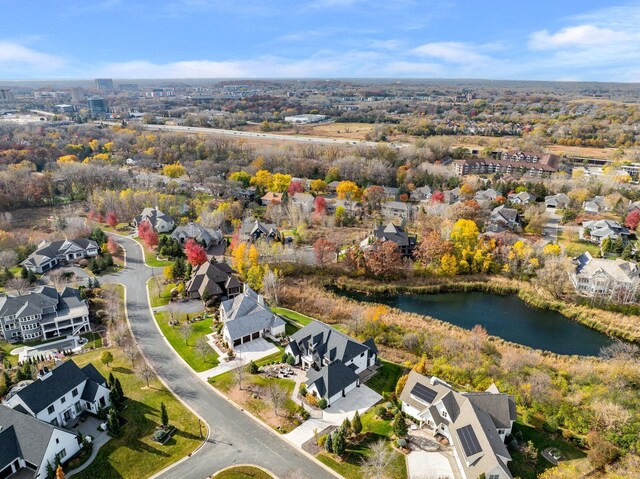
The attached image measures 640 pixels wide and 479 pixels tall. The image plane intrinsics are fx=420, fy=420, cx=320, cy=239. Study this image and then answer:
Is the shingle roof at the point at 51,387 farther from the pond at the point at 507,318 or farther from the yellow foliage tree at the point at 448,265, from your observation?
the yellow foliage tree at the point at 448,265

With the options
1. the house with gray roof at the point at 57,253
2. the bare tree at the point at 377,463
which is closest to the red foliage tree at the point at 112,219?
the house with gray roof at the point at 57,253

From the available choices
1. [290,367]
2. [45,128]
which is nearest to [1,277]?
[290,367]

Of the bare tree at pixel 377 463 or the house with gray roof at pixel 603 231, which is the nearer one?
the bare tree at pixel 377 463

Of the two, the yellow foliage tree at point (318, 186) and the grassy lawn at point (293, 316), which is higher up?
the yellow foliage tree at point (318, 186)

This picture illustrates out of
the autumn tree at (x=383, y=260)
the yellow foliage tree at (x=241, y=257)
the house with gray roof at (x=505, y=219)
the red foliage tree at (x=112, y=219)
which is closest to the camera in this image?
the yellow foliage tree at (x=241, y=257)

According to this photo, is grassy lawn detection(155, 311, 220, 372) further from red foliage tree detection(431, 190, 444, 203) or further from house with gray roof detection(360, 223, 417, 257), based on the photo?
red foliage tree detection(431, 190, 444, 203)
